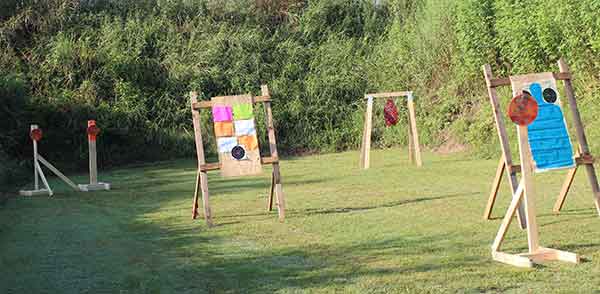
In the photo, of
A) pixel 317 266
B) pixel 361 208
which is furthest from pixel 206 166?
pixel 317 266

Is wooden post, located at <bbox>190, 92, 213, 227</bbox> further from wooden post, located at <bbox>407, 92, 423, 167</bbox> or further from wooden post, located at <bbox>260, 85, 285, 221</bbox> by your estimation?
wooden post, located at <bbox>407, 92, 423, 167</bbox>

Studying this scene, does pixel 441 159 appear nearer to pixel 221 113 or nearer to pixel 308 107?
pixel 308 107

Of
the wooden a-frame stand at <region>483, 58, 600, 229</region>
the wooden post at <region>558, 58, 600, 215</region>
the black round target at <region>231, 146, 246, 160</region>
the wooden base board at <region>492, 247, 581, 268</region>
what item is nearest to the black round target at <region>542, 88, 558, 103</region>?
the wooden a-frame stand at <region>483, 58, 600, 229</region>

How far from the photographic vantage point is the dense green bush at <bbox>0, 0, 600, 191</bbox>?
675 inches

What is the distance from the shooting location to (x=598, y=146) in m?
Answer: 13.2

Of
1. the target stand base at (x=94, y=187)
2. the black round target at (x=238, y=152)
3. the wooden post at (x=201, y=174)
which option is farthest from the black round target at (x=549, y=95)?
the target stand base at (x=94, y=187)

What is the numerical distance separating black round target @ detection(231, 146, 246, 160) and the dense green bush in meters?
6.87

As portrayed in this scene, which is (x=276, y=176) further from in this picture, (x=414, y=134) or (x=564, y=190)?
(x=414, y=134)

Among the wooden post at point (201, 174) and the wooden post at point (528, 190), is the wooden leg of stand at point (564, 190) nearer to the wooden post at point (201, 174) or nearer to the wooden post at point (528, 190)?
the wooden post at point (528, 190)

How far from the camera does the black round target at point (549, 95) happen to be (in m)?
7.75

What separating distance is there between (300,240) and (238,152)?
2.20 m

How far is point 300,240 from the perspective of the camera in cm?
789

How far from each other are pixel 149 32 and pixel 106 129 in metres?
3.35

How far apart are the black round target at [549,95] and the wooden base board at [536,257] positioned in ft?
5.94
